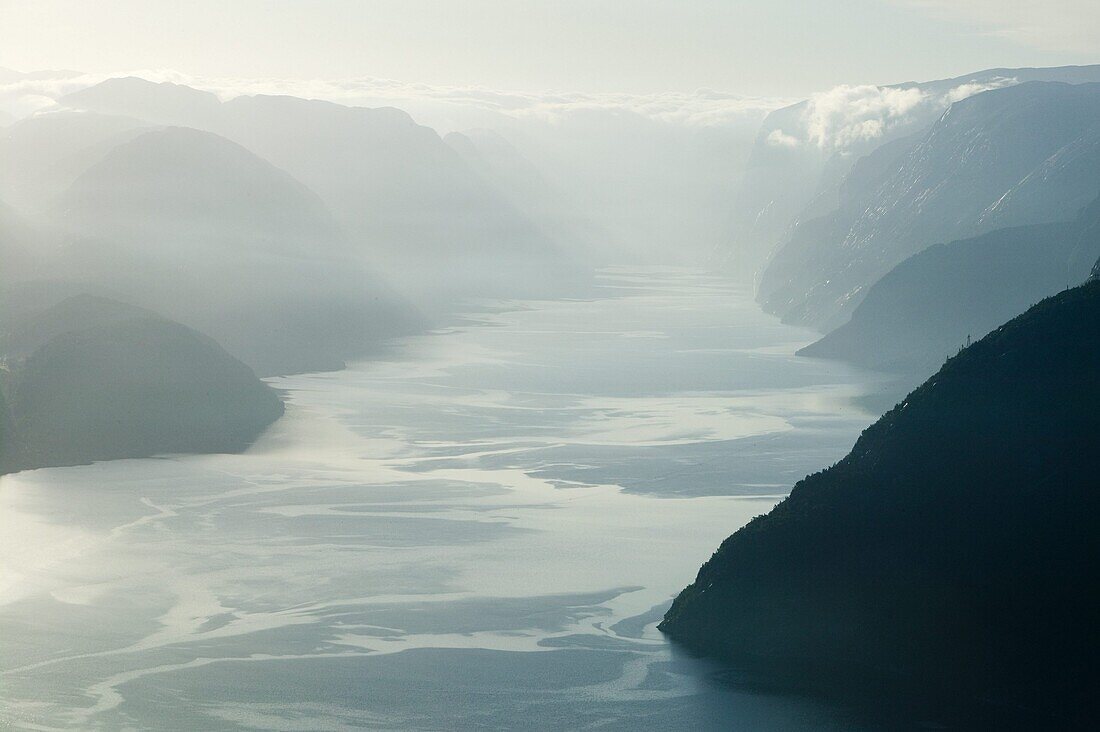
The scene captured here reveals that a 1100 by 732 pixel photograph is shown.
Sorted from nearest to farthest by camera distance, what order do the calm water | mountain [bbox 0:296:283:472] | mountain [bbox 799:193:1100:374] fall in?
the calm water
mountain [bbox 0:296:283:472]
mountain [bbox 799:193:1100:374]

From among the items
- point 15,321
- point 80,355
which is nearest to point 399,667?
point 80,355

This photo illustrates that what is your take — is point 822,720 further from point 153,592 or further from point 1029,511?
point 153,592

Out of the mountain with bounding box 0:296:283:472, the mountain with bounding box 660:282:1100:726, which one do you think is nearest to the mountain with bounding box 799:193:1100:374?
the mountain with bounding box 0:296:283:472

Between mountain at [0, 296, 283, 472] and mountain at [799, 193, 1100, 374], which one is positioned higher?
mountain at [799, 193, 1100, 374]

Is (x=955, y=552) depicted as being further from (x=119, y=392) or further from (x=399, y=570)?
(x=119, y=392)

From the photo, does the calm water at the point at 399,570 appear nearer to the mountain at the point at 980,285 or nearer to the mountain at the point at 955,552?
the mountain at the point at 955,552

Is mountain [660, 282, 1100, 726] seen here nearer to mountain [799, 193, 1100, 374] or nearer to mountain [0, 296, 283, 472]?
mountain [0, 296, 283, 472]
